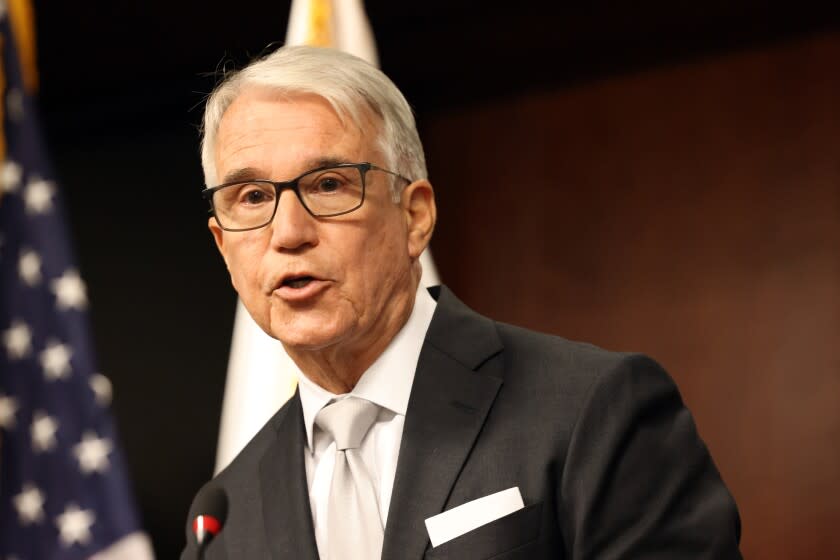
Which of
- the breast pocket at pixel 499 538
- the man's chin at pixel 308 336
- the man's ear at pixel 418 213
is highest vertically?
the man's ear at pixel 418 213

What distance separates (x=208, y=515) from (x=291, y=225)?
1.46 ft

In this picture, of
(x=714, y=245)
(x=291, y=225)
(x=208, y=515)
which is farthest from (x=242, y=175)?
(x=714, y=245)

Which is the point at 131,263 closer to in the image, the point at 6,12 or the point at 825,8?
the point at 6,12

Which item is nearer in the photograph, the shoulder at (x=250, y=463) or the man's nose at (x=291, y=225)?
the man's nose at (x=291, y=225)

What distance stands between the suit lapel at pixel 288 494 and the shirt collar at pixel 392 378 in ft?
0.19

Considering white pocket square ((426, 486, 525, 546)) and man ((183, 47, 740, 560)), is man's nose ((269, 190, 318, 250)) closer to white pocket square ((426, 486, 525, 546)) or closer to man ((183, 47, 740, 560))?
Answer: man ((183, 47, 740, 560))

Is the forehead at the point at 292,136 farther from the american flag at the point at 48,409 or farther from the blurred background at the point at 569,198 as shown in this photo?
the blurred background at the point at 569,198

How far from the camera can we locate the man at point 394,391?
1.41 metres

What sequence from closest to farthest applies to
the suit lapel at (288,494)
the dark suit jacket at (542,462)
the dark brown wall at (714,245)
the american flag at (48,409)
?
the dark suit jacket at (542,462) → the suit lapel at (288,494) → the american flag at (48,409) → the dark brown wall at (714,245)

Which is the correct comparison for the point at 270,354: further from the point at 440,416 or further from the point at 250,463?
the point at 440,416

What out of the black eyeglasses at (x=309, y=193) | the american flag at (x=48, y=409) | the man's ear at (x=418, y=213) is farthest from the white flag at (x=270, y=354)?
the black eyeglasses at (x=309, y=193)

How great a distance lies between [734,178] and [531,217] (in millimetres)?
785

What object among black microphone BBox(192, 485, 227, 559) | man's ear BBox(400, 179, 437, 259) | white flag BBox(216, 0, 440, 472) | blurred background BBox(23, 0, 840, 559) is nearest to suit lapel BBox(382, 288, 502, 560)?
man's ear BBox(400, 179, 437, 259)

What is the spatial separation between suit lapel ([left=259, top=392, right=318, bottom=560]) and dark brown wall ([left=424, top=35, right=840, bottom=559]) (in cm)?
210
